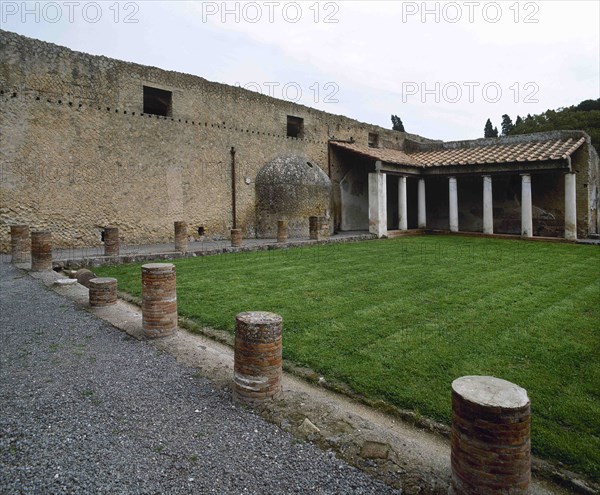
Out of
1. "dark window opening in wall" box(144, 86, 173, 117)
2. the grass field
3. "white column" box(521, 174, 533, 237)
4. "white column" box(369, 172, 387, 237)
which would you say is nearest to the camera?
the grass field

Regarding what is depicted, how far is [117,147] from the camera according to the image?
1290 centimetres

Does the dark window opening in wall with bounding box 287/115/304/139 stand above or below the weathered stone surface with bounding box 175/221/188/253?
above

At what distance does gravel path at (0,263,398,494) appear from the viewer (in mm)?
2193

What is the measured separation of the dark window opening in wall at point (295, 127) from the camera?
18781mm

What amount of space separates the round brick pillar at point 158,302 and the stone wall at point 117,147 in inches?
340

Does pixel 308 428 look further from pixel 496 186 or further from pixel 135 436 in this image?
pixel 496 186

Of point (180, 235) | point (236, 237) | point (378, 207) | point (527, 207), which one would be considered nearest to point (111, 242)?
point (180, 235)

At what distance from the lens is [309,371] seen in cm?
367

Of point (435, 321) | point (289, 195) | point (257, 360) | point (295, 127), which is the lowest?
point (435, 321)

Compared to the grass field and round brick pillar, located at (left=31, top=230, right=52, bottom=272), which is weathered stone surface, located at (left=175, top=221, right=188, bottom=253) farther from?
round brick pillar, located at (left=31, top=230, right=52, bottom=272)

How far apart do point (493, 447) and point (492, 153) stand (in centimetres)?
1670

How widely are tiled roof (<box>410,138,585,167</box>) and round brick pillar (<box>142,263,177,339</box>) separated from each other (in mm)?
13821

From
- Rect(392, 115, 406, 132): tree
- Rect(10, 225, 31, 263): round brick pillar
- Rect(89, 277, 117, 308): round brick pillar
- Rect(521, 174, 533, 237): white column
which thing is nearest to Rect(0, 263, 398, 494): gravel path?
Rect(89, 277, 117, 308): round brick pillar

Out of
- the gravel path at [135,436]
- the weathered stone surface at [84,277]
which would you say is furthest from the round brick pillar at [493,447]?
the weathered stone surface at [84,277]
